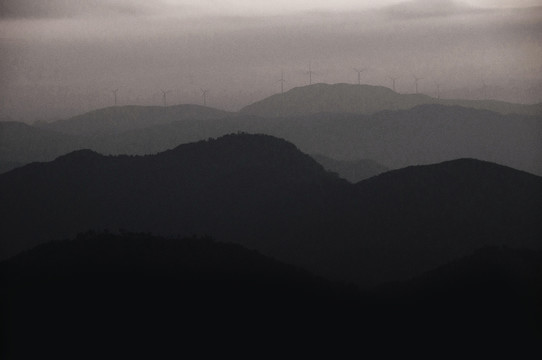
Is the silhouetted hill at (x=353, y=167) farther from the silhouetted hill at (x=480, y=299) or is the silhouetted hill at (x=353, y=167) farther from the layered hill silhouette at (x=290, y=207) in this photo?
the silhouetted hill at (x=480, y=299)

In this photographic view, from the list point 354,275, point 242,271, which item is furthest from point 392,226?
point 242,271

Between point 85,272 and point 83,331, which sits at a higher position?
point 85,272

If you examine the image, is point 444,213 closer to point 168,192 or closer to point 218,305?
point 168,192

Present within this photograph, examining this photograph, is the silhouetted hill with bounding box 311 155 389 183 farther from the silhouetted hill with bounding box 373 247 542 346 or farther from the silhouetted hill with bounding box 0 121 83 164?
the silhouetted hill with bounding box 373 247 542 346

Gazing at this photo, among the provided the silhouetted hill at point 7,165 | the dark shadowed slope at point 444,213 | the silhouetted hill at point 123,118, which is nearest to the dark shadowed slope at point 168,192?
the silhouetted hill at point 7,165

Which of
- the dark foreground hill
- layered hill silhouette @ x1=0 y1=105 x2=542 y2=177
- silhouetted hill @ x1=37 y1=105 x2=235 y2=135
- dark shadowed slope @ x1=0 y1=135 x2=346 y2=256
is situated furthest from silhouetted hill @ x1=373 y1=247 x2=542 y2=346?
silhouetted hill @ x1=37 y1=105 x2=235 y2=135

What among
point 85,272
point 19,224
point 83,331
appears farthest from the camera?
point 19,224

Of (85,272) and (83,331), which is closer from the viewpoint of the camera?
(83,331)

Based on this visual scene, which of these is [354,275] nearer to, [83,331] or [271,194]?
[271,194]
